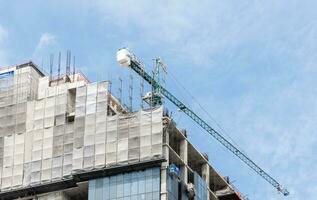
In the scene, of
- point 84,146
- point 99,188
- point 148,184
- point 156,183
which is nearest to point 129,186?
point 148,184

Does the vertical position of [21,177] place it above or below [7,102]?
below

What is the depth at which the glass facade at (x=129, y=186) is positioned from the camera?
535 ft

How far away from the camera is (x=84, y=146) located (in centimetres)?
16950

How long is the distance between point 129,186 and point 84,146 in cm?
1209

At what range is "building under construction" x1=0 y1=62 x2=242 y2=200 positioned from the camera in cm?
16500

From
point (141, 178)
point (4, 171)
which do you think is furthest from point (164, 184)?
point (4, 171)

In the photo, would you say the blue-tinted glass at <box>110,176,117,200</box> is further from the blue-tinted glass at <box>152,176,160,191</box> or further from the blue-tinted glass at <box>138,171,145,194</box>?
the blue-tinted glass at <box>152,176,160,191</box>

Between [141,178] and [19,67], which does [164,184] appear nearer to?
[141,178]

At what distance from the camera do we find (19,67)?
18388 centimetres

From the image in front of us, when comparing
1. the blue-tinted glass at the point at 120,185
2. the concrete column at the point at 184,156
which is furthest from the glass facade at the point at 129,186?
the concrete column at the point at 184,156

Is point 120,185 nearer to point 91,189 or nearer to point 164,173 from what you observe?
point 91,189

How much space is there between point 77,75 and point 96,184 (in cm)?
2686

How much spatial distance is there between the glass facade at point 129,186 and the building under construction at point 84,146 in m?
0.18

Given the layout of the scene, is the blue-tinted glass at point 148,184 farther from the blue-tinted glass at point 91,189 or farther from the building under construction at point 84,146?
the blue-tinted glass at point 91,189
